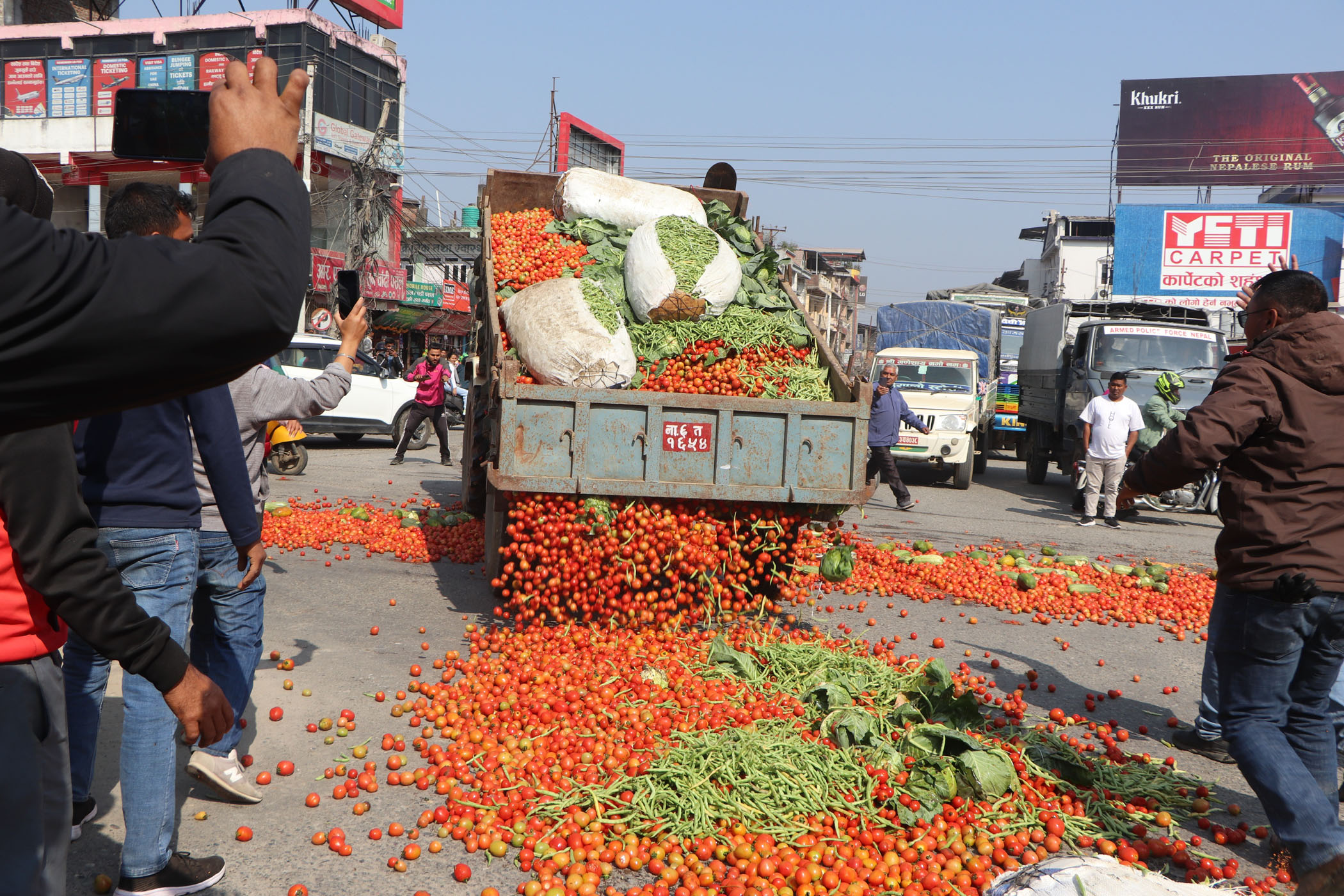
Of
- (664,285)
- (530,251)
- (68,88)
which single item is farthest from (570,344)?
(68,88)

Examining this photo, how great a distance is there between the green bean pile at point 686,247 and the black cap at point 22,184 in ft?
14.5

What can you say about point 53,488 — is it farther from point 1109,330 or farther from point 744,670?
point 1109,330

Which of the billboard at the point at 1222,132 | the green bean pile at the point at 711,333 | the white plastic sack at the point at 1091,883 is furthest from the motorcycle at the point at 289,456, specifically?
the billboard at the point at 1222,132

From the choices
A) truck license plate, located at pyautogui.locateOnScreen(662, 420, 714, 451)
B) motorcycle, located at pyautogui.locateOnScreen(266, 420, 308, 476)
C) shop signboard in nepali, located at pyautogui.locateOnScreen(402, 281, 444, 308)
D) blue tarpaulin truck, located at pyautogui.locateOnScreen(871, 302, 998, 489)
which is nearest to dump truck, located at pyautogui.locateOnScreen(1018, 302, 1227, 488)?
blue tarpaulin truck, located at pyautogui.locateOnScreen(871, 302, 998, 489)

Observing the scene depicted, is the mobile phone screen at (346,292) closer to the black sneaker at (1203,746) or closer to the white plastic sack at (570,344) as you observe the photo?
the white plastic sack at (570,344)

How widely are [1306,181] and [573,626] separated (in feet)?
175

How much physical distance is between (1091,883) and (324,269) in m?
28.0

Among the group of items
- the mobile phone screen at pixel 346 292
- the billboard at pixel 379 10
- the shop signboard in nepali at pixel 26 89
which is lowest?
the mobile phone screen at pixel 346 292

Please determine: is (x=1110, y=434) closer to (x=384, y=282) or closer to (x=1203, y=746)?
(x=1203, y=746)

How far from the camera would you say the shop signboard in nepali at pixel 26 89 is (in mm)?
29766

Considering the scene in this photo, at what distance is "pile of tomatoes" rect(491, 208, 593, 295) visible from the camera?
705cm

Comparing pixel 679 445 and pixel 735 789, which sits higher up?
pixel 679 445

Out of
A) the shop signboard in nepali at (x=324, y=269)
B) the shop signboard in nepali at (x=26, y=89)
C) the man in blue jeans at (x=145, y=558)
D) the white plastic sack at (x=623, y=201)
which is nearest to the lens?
the man in blue jeans at (x=145, y=558)

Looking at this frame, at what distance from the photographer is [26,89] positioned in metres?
30.0
